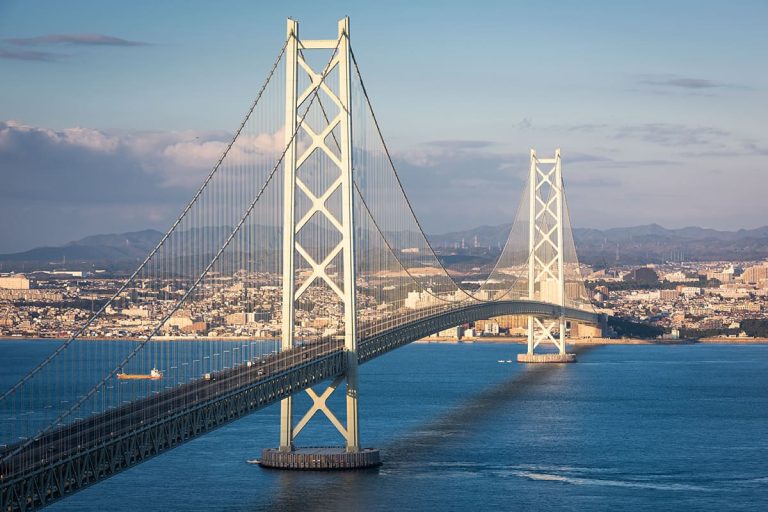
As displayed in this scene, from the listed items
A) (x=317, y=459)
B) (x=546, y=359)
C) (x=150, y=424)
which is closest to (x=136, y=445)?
(x=150, y=424)

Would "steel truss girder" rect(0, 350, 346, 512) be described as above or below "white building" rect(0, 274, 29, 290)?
below

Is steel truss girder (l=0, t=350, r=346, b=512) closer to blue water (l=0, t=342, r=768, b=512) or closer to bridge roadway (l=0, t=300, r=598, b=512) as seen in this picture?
bridge roadway (l=0, t=300, r=598, b=512)

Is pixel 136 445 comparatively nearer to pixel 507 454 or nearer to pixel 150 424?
pixel 150 424

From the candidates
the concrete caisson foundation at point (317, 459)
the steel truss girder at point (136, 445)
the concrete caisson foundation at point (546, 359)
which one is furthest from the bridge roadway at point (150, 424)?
the concrete caisson foundation at point (546, 359)

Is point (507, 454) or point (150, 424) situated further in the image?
point (507, 454)

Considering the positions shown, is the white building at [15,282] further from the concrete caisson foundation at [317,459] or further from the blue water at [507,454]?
the concrete caisson foundation at [317,459]

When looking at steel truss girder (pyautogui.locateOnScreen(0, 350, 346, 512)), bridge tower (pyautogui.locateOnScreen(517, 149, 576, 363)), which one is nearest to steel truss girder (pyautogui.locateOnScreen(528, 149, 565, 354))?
bridge tower (pyautogui.locateOnScreen(517, 149, 576, 363))

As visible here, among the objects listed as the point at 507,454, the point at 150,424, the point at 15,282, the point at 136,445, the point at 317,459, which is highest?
the point at 15,282
